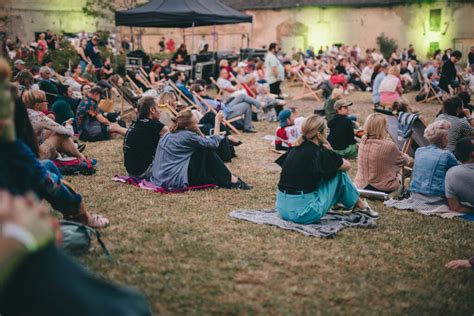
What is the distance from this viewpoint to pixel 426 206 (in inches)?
274

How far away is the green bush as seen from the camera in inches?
1468

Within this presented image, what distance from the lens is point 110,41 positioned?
2825 centimetres

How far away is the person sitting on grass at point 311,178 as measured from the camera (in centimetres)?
600

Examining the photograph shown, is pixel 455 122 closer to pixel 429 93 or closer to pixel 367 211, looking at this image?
pixel 367 211

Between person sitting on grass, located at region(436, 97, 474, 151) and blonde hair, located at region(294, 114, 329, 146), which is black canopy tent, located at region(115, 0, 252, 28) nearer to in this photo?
person sitting on grass, located at region(436, 97, 474, 151)

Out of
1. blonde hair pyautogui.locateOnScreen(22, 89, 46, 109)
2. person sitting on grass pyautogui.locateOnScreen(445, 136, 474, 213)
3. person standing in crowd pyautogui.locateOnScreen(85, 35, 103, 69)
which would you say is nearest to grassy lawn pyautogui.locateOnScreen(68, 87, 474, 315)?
person sitting on grass pyautogui.locateOnScreen(445, 136, 474, 213)

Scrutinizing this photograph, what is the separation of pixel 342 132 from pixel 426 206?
3.30 m

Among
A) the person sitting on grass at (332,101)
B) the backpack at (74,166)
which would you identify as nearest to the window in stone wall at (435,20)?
the person sitting on grass at (332,101)

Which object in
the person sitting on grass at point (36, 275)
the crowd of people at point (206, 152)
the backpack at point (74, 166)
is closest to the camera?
the person sitting on grass at point (36, 275)

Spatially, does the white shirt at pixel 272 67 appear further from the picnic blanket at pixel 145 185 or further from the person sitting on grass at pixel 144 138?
the picnic blanket at pixel 145 185

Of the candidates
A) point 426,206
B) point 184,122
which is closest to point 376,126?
point 426,206

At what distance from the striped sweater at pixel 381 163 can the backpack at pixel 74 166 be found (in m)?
4.08

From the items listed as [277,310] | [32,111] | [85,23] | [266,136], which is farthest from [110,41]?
[277,310]

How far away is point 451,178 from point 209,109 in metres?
6.69
